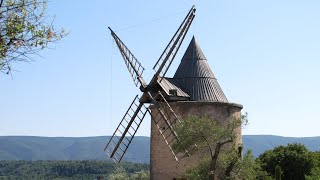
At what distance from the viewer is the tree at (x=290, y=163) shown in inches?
1389

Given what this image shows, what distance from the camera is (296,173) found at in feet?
116

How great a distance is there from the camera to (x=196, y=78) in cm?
2572

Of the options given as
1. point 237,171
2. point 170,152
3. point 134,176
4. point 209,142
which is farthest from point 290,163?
point 209,142

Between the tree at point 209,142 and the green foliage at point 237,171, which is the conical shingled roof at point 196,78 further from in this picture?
the green foliage at point 237,171

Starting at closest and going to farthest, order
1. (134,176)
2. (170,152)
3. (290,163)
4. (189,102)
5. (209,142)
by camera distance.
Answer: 1. (209,142)
2. (189,102)
3. (170,152)
4. (290,163)
5. (134,176)

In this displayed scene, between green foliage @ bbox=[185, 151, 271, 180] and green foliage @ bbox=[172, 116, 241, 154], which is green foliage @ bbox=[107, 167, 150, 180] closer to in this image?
green foliage @ bbox=[172, 116, 241, 154]

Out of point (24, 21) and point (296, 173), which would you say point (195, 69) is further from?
point (24, 21)

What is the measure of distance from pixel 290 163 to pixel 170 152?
14.9m

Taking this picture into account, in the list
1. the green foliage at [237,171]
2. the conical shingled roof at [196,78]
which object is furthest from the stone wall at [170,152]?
the green foliage at [237,171]

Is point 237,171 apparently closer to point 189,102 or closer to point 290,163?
point 189,102

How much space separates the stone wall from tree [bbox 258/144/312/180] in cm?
1217

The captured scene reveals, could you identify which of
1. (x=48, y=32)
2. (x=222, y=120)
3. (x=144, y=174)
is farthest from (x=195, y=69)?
(x=48, y=32)

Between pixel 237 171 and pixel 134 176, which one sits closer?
pixel 237 171

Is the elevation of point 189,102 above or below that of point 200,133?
above
